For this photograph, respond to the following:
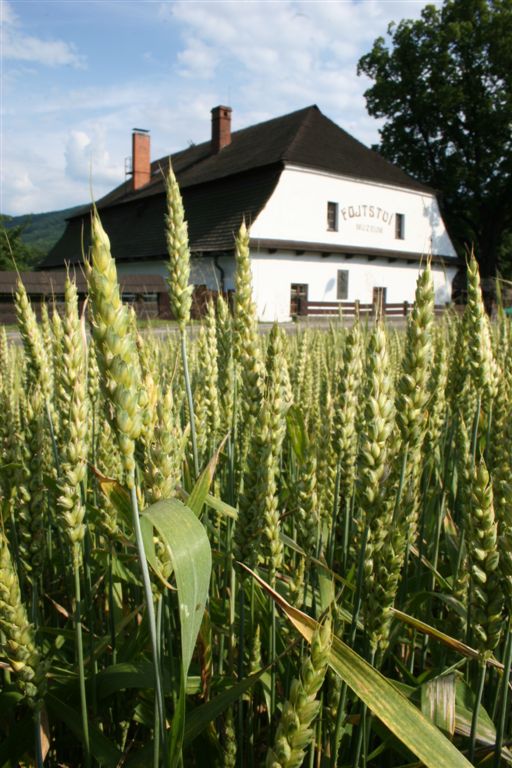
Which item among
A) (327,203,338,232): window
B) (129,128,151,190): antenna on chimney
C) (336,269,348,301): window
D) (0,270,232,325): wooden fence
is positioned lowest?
(0,270,232,325): wooden fence

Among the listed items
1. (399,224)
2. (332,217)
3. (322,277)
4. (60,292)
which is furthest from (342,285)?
(60,292)

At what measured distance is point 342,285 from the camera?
1072 inches

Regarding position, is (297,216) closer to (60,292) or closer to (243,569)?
(60,292)

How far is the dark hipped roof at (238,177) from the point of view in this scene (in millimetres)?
24359

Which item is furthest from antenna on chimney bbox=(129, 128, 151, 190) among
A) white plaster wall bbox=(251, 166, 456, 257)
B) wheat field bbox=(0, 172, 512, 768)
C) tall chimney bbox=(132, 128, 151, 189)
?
wheat field bbox=(0, 172, 512, 768)

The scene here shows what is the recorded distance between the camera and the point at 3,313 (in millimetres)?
14719

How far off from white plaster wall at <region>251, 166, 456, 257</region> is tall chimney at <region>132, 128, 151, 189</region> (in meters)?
13.2

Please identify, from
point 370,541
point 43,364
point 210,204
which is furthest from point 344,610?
point 210,204

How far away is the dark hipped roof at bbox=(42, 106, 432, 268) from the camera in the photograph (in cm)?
2436

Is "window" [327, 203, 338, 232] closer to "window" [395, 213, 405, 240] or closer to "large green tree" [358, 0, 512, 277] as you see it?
"window" [395, 213, 405, 240]

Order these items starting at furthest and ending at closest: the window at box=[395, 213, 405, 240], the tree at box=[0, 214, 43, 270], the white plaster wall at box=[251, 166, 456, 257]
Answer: the tree at box=[0, 214, 43, 270], the window at box=[395, 213, 405, 240], the white plaster wall at box=[251, 166, 456, 257]

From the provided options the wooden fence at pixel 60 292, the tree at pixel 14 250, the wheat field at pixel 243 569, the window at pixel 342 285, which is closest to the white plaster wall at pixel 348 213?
the window at pixel 342 285

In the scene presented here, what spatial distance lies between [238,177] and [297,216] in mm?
3431

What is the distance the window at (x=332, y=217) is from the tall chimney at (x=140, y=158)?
13.3m
